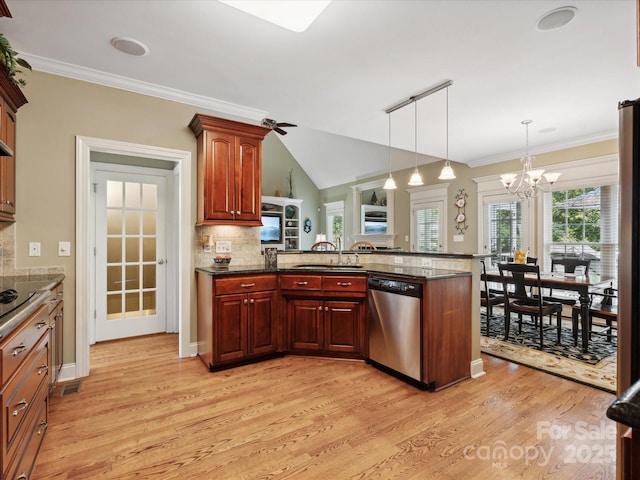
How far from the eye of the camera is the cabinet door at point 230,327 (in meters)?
3.02

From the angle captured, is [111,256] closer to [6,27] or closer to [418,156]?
[6,27]

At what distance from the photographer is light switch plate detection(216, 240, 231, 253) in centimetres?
362

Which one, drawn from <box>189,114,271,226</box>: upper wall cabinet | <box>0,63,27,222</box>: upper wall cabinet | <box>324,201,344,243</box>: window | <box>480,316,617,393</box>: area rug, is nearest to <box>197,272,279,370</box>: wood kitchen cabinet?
<box>189,114,271,226</box>: upper wall cabinet

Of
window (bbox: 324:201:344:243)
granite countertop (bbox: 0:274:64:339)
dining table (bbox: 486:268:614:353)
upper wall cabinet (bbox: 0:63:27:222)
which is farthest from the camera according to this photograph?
window (bbox: 324:201:344:243)

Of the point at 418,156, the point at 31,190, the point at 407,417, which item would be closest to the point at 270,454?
the point at 407,417

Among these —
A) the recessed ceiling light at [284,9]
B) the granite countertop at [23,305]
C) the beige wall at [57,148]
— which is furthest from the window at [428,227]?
the granite countertop at [23,305]

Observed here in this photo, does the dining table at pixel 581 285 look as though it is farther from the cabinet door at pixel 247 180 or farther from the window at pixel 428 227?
the cabinet door at pixel 247 180

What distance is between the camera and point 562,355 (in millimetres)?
3375

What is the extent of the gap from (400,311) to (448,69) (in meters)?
2.20

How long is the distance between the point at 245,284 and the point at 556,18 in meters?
3.16

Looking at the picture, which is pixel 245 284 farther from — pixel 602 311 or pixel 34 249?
pixel 602 311

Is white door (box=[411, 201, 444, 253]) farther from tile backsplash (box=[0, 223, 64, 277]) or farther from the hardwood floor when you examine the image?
tile backsplash (box=[0, 223, 64, 277])

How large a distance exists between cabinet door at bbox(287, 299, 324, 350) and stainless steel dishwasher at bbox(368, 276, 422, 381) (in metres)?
0.53

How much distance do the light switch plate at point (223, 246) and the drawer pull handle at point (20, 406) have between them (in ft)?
7.40
